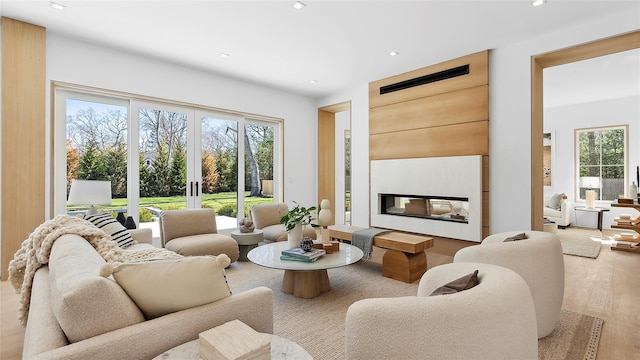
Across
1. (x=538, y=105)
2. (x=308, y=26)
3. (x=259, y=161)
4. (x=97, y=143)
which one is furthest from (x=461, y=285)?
A: (x=259, y=161)

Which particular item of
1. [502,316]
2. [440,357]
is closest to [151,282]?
[440,357]

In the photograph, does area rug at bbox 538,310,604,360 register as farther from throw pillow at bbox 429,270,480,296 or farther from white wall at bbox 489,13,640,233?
white wall at bbox 489,13,640,233

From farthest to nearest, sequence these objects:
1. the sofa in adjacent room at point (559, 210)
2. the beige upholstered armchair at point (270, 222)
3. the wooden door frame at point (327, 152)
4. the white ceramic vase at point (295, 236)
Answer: the wooden door frame at point (327, 152)
the sofa in adjacent room at point (559, 210)
the beige upholstered armchair at point (270, 222)
the white ceramic vase at point (295, 236)

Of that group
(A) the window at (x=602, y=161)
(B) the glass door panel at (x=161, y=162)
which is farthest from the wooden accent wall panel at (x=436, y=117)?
(A) the window at (x=602, y=161)

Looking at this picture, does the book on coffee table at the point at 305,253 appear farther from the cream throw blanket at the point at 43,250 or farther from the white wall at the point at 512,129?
the white wall at the point at 512,129

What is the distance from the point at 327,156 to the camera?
6656 mm

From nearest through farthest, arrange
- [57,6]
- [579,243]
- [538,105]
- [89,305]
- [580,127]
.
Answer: [89,305] → [57,6] → [538,105] → [579,243] → [580,127]

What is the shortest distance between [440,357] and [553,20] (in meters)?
3.95

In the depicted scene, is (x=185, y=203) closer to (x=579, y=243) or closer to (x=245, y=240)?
(x=245, y=240)

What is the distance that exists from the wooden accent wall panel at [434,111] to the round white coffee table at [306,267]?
2599 mm

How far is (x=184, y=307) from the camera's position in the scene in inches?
47.4

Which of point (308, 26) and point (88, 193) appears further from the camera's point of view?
point (308, 26)

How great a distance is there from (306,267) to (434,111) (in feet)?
10.6

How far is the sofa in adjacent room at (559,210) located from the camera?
6.34m
